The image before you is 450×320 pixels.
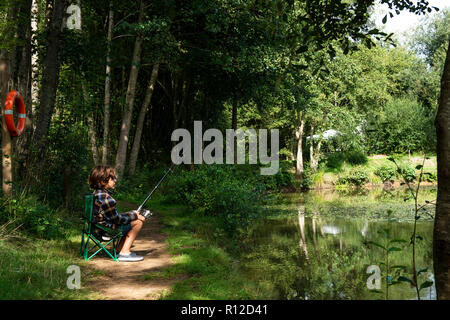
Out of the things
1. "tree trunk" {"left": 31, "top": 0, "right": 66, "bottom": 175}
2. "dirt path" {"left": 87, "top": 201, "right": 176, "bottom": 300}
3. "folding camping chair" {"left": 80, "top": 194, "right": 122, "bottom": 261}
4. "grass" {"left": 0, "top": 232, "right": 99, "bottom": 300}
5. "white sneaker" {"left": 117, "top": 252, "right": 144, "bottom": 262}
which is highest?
"tree trunk" {"left": 31, "top": 0, "right": 66, "bottom": 175}

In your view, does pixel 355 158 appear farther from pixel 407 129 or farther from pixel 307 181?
pixel 407 129

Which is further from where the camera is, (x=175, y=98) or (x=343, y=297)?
(x=175, y=98)

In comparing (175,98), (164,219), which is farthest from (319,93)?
(164,219)

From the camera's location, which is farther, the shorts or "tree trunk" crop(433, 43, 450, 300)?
the shorts

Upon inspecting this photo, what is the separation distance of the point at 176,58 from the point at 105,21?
15.5 feet

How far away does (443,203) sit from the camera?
325 cm

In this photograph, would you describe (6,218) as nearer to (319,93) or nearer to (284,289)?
(284,289)

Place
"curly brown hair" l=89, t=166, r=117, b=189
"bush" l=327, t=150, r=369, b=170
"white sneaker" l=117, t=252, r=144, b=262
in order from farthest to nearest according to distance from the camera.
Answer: "bush" l=327, t=150, r=369, b=170
"white sneaker" l=117, t=252, r=144, b=262
"curly brown hair" l=89, t=166, r=117, b=189

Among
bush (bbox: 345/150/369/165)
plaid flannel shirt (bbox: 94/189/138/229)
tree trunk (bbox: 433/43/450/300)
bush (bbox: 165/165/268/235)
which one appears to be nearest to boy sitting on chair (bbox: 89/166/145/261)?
plaid flannel shirt (bbox: 94/189/138/229)

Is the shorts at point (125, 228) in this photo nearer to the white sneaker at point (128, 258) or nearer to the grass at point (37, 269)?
the white sneaker at point (128, 258)

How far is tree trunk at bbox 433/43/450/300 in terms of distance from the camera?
321 cm

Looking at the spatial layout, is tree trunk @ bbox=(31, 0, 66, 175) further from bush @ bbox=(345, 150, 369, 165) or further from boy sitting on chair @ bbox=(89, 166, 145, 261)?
bush @ bbox=(345, 150, 369, 165)

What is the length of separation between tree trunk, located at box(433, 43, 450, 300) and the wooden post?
6167mm
